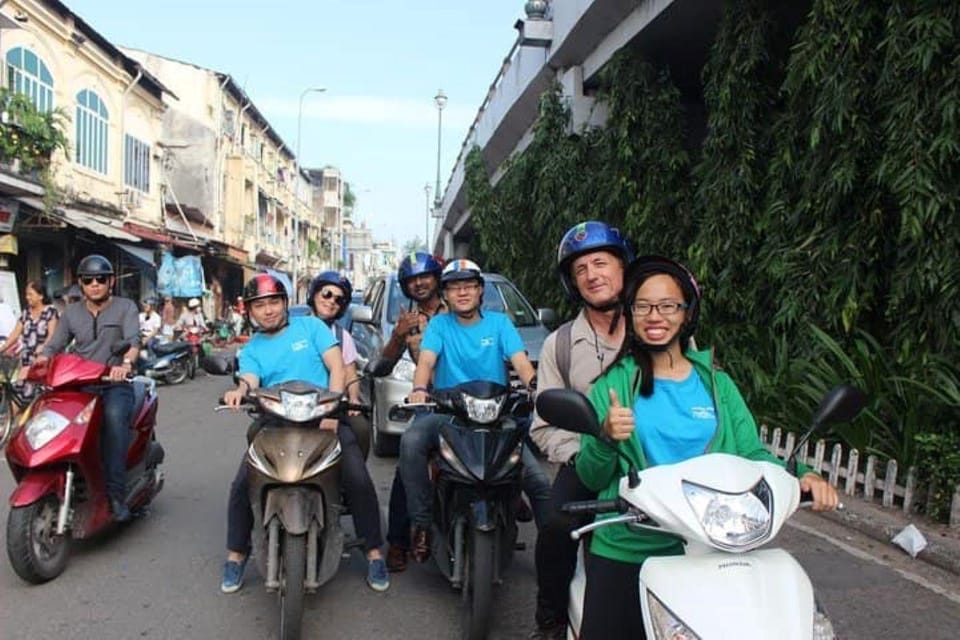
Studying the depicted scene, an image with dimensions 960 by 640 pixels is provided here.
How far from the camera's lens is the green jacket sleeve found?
2451mm

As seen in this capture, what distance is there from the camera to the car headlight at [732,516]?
199cm

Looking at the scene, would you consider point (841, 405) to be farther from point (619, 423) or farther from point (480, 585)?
point (480, 585)

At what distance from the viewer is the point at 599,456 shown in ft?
8.07

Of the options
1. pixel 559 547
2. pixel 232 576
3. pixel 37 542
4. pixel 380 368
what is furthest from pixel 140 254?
pixel 559 547

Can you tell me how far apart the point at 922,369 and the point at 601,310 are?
11.6 ft

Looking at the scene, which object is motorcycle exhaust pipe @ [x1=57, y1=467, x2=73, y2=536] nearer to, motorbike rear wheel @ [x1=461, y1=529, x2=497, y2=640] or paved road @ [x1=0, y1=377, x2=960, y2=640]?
paved road @ [x1=0, y1=377, x2=960, y2=640]

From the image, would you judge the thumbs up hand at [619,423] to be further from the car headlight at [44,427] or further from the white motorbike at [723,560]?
the car headlight at [44,427]

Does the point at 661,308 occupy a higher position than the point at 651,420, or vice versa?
the point at 661,308

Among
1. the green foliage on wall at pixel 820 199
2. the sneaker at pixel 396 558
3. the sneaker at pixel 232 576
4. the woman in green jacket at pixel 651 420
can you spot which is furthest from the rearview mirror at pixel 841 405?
the green foliage on wall at pixel 820 199

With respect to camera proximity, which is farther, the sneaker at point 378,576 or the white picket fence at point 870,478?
the white picket fence at point 870,478

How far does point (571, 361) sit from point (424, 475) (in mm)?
1227

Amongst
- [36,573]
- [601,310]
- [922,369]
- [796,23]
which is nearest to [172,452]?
[36,573]

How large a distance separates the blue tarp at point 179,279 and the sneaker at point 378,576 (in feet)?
70.7

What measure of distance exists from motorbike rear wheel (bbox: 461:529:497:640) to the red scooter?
242 centimetres
